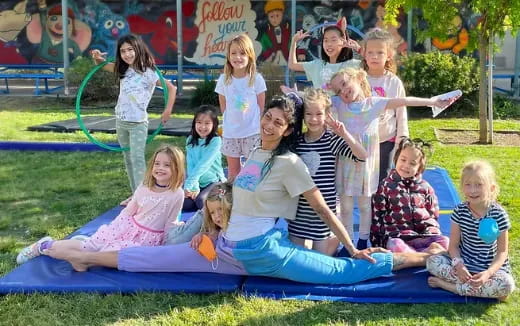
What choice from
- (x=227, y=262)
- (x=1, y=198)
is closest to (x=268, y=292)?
(x=227, y=262)

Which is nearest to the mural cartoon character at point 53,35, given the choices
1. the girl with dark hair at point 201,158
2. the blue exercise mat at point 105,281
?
the girl with dark hair at point 201,158

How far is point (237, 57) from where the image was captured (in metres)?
5.18

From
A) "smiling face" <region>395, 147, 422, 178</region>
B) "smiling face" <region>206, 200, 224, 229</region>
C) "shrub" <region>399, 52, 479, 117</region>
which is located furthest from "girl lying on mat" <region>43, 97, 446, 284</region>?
"shrub" <region>399, 52, 479, 117</region>

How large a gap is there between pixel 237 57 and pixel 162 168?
1.39 metres

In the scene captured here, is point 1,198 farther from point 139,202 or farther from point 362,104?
point 362,104

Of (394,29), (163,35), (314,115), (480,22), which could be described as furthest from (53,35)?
(314,115)

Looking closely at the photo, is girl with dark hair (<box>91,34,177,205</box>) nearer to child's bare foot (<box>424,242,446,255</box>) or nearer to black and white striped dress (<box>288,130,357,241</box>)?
black and white striped dress (<box>288,130,357,241</box>)

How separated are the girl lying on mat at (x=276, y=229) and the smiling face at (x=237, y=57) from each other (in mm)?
1537

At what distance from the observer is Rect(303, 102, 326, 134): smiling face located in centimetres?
383

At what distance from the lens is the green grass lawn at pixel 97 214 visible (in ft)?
11.3

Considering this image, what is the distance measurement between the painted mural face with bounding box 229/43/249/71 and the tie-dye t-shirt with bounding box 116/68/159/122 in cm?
97

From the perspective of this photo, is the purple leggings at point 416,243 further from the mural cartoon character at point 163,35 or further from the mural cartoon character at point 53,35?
the mural cartoon character at point 53,35

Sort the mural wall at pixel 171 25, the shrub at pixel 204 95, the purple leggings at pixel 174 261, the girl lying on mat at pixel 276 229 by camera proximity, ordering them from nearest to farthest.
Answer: the girl lying on mat at pixel 276 229
the purple leggings at pixel 174 261
the shrub at pixel 204 95
the mural wall at pixel 171 25

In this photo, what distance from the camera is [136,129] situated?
226 inches
